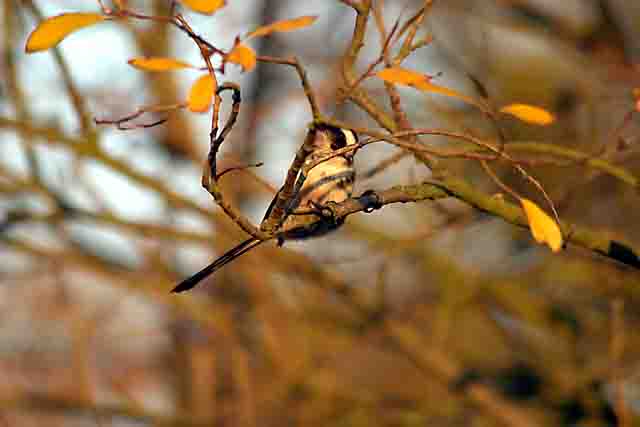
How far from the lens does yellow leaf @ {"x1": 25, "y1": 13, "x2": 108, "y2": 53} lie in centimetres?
88

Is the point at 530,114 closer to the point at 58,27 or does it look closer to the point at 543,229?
the point at 543,229

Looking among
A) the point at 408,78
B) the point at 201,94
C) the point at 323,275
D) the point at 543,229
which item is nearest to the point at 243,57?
the point at 201,94

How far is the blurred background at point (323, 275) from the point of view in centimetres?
210

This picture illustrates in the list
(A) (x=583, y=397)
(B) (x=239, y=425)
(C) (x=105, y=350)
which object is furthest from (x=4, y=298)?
(A) (x=583, y=397)

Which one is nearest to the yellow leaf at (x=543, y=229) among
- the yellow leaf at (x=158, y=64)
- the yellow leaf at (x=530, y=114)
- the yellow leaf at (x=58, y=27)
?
the yellow leaf at (x=530, y=114)

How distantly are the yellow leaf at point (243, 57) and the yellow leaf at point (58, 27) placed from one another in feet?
0.57

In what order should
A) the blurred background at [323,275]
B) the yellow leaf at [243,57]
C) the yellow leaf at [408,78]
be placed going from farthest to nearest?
the blurred background at [323,275] < the yellow leaf at [408,78] < the yellow leaf at [243,57]

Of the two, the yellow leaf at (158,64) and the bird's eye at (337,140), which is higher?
the yellow leaf at (158,64)

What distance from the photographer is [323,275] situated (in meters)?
2.23

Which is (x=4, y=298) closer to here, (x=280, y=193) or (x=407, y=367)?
(x=407, y=367)

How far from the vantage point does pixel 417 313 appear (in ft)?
9.78

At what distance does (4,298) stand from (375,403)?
1493 mm

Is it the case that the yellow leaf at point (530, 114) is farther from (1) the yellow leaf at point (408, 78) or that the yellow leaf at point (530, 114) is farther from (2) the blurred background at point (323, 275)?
(2) the blurred background at point (323, 275)

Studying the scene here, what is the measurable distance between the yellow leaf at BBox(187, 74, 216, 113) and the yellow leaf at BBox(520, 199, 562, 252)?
1.32 ft
